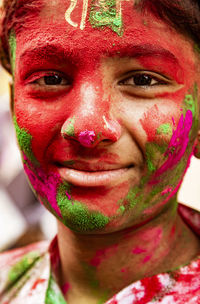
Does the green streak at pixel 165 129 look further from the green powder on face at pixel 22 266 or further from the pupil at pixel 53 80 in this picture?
the green powder on face at pixel 22 266

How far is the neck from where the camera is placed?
161cm

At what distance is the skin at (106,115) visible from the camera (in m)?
1.36

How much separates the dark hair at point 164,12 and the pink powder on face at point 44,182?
50 cm

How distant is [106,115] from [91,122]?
55 millimetres

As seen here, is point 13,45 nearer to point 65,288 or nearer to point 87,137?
point 87,137

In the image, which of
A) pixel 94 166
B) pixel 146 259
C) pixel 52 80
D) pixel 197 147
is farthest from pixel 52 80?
pixel 146 259

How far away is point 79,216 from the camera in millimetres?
1418

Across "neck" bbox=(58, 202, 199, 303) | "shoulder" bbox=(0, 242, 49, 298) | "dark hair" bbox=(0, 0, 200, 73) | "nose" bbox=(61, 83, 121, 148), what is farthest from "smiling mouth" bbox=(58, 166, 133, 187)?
"shoulder" bbox=(0, 242, 49, 298)

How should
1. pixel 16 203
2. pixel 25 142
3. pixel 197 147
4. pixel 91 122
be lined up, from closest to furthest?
pixel 91 122, pixel 25 142, pixel 197 147, pixel 16 203

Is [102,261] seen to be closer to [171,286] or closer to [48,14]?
[171,286]

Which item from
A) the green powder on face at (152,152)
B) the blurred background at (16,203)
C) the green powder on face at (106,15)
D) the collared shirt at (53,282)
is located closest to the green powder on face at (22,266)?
the collared shirt at (53,282)

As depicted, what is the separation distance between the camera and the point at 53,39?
1.40 metres

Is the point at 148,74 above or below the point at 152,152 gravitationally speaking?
above

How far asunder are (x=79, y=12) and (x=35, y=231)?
2.68 metres
